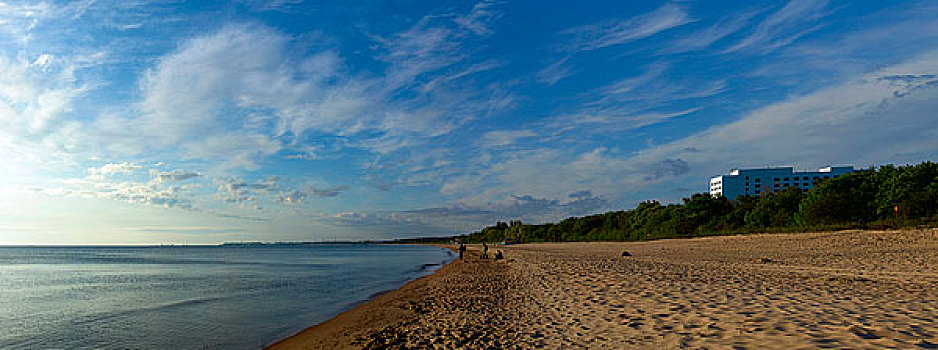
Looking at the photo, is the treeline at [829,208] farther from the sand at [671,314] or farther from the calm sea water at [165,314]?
the calm sea water at [165,314]

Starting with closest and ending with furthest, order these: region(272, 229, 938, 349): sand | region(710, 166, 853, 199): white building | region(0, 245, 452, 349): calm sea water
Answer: region(272, 229, 938, 349): sand < region(0, 245, 452, 349): calm sea water < region(710, 166, 853, 199): white building

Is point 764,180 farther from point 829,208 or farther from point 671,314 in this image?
point 671,314

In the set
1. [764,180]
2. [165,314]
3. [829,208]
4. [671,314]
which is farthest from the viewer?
[764,180]

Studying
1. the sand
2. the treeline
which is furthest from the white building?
the sand

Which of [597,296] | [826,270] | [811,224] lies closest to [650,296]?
[597,296]

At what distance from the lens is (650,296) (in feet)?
39.5

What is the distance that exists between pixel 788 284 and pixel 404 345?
11.4m

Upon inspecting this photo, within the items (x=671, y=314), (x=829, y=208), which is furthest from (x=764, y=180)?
(x=671, y=314)

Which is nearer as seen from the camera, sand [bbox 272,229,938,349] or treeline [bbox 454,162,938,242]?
sand [bbox 272,229,938,349]

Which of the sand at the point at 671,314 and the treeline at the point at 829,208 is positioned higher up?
the treeline at the point at 829,208

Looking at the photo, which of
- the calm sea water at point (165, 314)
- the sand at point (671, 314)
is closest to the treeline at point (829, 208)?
the sand at point (671, 314)

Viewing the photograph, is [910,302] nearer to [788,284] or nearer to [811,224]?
[788,284]

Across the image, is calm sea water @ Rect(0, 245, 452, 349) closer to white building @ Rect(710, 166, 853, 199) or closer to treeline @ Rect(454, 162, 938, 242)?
treeline @ Rect(454, 162, 938, 242)

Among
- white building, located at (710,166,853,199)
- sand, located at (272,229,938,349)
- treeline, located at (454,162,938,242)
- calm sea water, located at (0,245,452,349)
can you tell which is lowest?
calm sea water, located at (0,245,452,349)
